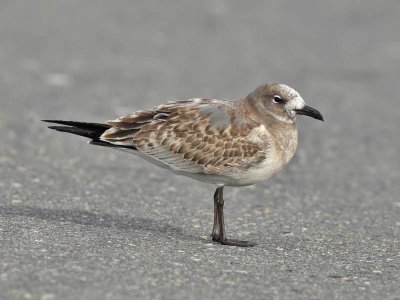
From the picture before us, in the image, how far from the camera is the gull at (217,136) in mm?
8039

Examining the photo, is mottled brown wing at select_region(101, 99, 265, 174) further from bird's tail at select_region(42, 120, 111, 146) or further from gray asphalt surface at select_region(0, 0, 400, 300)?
gray asphalt surface at select_region(0, 0, 400, 300)

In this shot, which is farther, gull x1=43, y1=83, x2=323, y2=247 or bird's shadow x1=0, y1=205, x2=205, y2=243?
bird's shadow x1=0, y1=205, x2=205, y2=243

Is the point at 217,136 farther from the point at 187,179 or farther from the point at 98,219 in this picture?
the point at 187,179

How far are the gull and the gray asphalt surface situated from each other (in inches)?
27.0

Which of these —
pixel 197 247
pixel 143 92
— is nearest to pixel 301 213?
pixel 197 247

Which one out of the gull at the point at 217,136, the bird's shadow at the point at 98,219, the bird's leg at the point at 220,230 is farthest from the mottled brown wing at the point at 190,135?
the bird's shadow at the point at 98,219

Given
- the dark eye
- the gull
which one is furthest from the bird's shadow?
the dark eye

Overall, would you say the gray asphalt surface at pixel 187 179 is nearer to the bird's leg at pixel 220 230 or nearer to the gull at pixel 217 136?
the bird's leg at pixel 220 230

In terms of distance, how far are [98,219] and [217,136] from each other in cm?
156

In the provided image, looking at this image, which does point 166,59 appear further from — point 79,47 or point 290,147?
point 290,147

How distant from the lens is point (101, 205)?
9.49m

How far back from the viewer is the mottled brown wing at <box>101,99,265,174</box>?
811 cm

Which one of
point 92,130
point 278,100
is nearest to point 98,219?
point 92,130

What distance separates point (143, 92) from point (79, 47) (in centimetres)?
274
